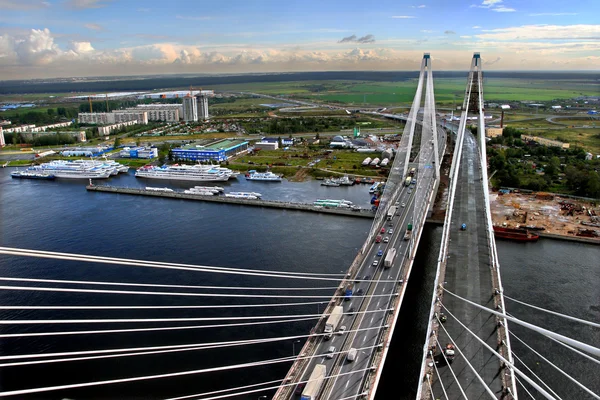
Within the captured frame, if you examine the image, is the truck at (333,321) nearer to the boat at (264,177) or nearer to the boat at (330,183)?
the boat at (330,183)

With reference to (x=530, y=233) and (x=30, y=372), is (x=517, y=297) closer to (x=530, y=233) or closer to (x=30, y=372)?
(x=530, y=233)

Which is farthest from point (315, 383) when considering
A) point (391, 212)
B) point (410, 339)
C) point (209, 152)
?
point (209, 152)

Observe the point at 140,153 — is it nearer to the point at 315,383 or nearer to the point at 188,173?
the point at 188,173

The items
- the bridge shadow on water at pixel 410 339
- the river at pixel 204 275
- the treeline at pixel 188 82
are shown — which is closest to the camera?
the bridge shadow on water at pixel 410 339

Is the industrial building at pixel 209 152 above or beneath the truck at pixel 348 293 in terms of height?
beneath

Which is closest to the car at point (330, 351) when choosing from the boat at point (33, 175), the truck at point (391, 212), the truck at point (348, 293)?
the truck at point (348, 293)

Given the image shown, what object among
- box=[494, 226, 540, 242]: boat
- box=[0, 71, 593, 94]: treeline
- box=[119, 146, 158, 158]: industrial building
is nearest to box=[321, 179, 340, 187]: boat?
box=[494, 226, 540, 242]: boat
